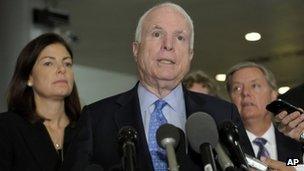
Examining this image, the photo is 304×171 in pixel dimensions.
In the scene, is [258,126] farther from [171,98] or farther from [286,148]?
[171,98]

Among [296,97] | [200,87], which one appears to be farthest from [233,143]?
[200,87]

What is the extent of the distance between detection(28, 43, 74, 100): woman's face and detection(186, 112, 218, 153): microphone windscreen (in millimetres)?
1117

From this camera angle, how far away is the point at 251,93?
3.27 meters

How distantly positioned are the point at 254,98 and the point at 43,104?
1.19 metres

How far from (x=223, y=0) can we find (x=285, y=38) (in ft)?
6.29

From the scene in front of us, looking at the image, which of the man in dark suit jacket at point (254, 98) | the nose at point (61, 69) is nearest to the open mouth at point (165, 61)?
the nose at point (61, 69)

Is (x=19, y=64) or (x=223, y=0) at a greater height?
(x=223, y=0)

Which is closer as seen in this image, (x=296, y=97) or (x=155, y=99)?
(x=155, y=99)

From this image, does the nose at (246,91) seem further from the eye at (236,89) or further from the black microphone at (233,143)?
the black microphone at (233,143)

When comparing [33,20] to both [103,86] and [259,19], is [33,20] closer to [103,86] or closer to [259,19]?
[259,19]

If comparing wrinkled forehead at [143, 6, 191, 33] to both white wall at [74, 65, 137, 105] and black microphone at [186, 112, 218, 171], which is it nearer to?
black microphone at [186, 112, 218, 171]

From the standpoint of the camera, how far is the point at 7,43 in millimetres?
5656

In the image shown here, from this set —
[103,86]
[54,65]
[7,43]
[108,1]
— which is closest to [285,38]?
[108,1]

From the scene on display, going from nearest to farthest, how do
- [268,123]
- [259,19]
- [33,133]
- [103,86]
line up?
[33,133]
[268,123]
[259,19]
[103,86]
